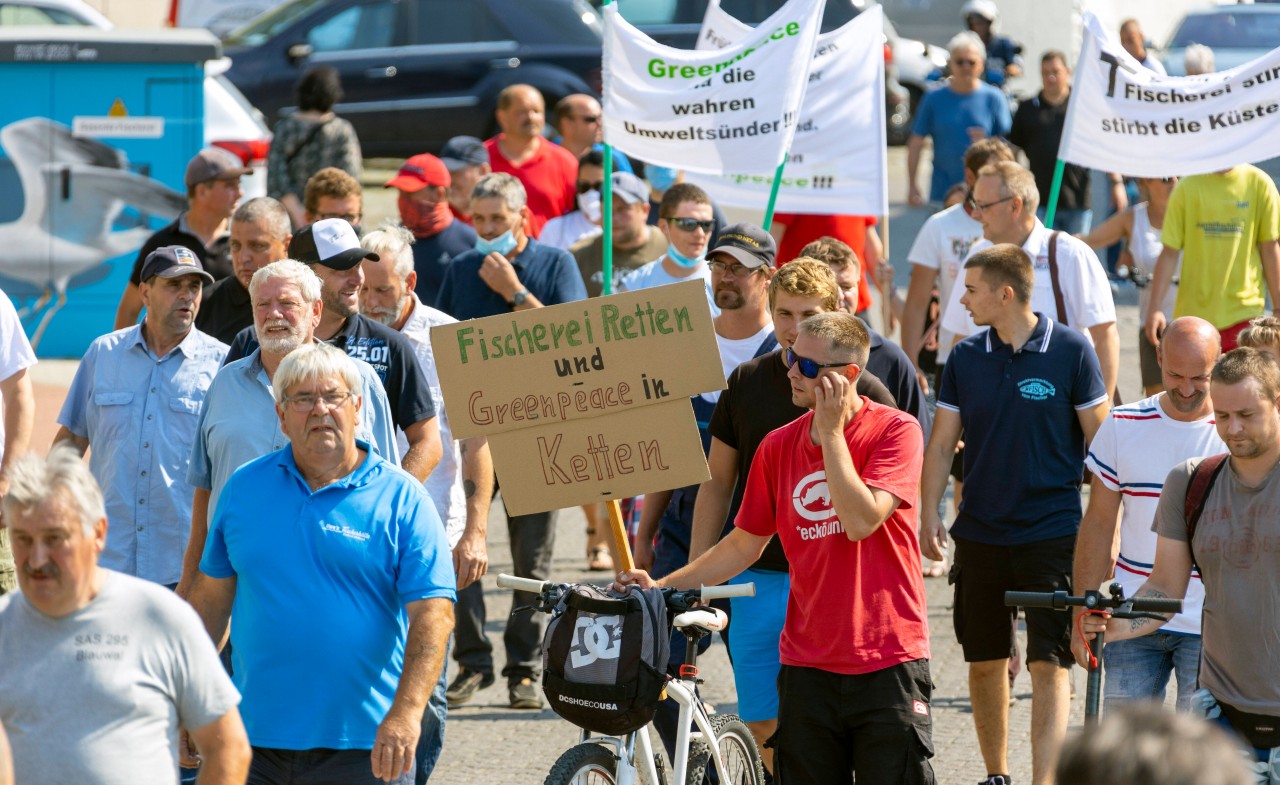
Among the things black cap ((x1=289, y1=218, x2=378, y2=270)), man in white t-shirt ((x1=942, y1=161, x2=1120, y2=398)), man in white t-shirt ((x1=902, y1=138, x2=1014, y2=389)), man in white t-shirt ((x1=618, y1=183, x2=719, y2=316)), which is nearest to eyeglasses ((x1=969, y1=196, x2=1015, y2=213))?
man in white t-shirt ((x1=942, y1=161, x2=1120, y2=398))

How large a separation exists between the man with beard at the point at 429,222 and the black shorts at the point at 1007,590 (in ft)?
11.8

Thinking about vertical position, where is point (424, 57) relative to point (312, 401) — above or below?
below

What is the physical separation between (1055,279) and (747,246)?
1726 mm

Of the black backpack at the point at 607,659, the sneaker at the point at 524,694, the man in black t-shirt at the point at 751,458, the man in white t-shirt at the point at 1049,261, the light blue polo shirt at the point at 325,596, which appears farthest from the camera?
the sneaker at the point at 524,694

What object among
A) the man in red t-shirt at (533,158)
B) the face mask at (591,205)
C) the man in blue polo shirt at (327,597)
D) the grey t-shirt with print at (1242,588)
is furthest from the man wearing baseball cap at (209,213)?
the grey t-shirt with print at (1242,588)

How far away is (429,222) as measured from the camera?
9719 millimetres

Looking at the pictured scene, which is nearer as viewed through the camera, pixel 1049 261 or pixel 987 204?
pixel 1049 261

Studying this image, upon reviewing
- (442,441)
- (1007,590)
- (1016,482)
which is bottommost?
(1007,590)

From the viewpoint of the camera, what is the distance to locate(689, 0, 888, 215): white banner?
1009 centimetres

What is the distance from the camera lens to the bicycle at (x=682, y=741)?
5.27 meters

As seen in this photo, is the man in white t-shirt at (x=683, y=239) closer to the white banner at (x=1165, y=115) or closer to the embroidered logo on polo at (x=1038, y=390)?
the white banner at (x=1165, y=115)

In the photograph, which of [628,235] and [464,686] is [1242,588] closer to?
[464,686]

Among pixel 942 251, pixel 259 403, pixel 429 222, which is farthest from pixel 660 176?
pixel 259 403

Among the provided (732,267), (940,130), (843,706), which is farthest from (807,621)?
(940,130)
